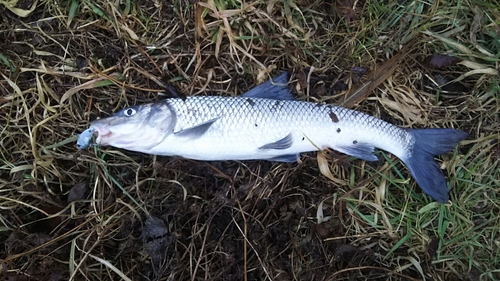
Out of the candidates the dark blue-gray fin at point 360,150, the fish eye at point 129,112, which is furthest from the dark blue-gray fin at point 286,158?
the fish eye at point 129,112

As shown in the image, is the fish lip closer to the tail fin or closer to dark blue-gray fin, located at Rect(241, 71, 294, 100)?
dark blue-gray fin, located at Rect(241, 71, 294, 100)

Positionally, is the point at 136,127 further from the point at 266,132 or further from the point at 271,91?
the point at 271,91

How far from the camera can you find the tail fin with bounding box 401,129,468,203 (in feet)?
9.70

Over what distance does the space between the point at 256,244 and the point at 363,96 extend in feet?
4.73

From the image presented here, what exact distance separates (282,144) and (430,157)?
1148mm

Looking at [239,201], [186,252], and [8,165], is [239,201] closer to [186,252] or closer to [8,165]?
[186,252]

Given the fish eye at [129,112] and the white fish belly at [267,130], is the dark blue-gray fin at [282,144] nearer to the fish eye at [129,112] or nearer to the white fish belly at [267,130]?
the white fish belly at [267,130]

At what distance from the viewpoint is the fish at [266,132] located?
2719 millimetres

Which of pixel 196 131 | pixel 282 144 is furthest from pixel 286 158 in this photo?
pixel 196 131

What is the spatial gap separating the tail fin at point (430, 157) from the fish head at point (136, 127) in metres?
1.81

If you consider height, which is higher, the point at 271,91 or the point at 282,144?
the point at 271,91

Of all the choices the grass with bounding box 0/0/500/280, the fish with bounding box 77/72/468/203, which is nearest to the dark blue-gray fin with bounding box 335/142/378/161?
the fish with bounding box 77/72/468/203

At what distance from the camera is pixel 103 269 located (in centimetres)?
287

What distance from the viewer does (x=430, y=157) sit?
2.97m
